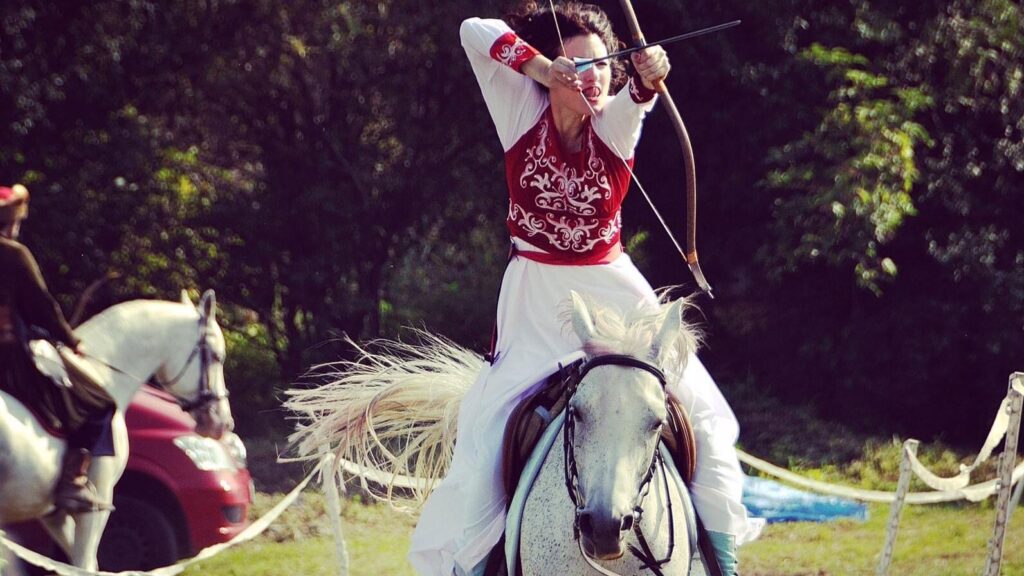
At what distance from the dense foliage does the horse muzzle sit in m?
7.75

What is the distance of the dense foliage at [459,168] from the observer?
1061 cm

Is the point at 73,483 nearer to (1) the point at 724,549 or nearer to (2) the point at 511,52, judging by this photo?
(2) the point at 511,52

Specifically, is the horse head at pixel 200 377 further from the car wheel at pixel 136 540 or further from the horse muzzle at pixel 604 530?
the horse muzzle at pixel 604 530

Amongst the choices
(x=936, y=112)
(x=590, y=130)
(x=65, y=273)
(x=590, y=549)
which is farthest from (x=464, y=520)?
(x=936, y=112)

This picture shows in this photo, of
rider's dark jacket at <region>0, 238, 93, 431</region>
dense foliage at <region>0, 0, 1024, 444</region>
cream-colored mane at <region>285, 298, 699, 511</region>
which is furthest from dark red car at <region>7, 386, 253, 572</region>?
dense foliage at <region>0, 0, 1024, 444</region>

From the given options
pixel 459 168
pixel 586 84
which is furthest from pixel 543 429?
pixel 459 168

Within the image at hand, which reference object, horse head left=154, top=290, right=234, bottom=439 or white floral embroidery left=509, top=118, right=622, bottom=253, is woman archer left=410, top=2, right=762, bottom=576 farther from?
horse head left=154, top=290, right=234, bottom=439

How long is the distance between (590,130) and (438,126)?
7.74 metres

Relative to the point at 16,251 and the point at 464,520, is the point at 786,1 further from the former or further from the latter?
the point at 464,520

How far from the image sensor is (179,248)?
11148mm

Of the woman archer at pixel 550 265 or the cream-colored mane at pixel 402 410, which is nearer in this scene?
the woman archer at pixel 550 265

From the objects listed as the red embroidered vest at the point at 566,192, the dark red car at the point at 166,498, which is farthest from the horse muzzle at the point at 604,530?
the dark red car at the point at 166,498

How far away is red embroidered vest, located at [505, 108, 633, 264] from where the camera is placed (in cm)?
395

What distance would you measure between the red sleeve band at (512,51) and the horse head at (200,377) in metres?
3.02
